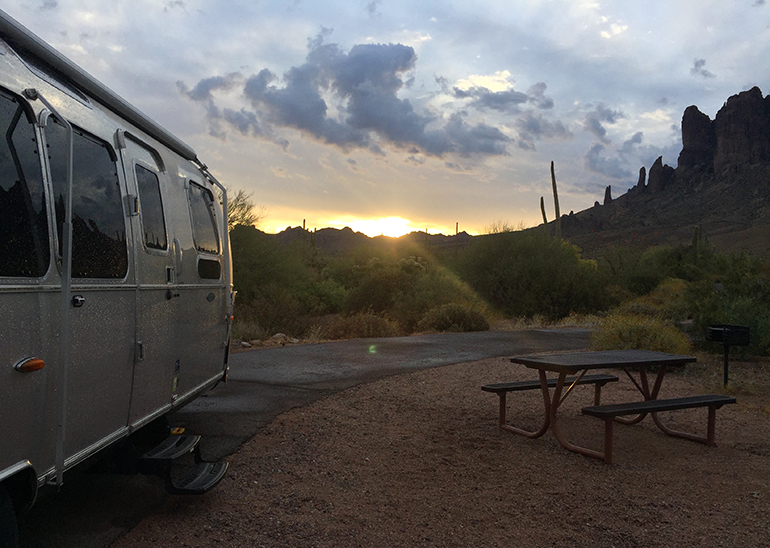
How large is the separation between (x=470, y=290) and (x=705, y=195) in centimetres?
6047

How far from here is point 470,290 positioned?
23.6 m

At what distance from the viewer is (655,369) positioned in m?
10.2

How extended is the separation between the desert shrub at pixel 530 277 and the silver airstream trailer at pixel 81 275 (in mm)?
19320

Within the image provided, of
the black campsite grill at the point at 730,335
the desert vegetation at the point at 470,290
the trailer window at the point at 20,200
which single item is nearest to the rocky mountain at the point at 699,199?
the desert vegetation at the point at 470,290

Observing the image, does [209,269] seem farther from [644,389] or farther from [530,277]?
[530,277]

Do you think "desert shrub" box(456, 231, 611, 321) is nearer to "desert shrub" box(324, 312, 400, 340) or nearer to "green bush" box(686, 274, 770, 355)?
"green bush" box(686, 274, 770, 355)

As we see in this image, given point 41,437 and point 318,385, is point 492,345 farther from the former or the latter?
point 41,437

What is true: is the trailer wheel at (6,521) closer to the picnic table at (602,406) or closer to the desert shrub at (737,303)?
the picnic table at (602,406)

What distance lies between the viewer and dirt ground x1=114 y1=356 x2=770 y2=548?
3904mm

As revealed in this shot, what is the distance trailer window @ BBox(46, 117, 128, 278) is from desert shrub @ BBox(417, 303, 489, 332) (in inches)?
534

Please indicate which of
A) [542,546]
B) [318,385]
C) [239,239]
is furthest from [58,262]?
[239,239]

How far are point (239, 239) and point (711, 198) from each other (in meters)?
64.2

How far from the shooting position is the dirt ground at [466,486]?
3.90 meters

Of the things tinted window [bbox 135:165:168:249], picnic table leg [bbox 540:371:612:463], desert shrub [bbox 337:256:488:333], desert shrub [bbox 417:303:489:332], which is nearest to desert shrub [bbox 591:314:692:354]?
desert shrub [bbox 417:303:489:332]
